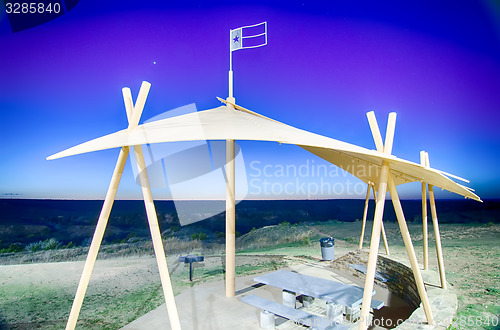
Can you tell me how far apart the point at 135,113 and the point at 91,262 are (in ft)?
6.01

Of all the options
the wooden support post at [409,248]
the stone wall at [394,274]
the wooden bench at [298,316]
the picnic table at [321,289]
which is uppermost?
the wooden support post at [409,248]

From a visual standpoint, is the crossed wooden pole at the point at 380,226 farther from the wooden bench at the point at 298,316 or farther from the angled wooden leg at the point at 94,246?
the angled wooden leg at the point at 94,246

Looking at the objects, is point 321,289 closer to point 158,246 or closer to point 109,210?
point 158,246

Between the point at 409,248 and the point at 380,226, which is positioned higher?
the point at 380,226

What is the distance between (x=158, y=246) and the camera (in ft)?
11.7

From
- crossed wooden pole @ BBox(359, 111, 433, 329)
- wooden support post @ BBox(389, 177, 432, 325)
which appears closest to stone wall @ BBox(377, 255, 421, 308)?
wooden support post @ BBox(389, 177, 432, 325)

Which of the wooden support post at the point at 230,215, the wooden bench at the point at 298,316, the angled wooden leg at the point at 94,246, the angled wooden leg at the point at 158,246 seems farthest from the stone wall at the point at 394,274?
the angled wooden leg at the point at 94,246

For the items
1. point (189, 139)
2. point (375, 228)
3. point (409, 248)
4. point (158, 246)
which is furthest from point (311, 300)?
point (189, 139)

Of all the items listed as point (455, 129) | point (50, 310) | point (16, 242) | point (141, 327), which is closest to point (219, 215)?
point (16, 242)

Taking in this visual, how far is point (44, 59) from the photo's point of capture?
51.2ft

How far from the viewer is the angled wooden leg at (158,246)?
3.43m

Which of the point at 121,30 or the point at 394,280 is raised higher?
the point at 121,30

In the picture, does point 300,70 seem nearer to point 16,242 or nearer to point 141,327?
point 141,327

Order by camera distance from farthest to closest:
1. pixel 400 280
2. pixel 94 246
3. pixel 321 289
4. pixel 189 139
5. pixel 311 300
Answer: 1. pixel 400 280
2. pixel 311 300
3. pixel 321 289
4. pixel 94 246
5. pixel 189 139
